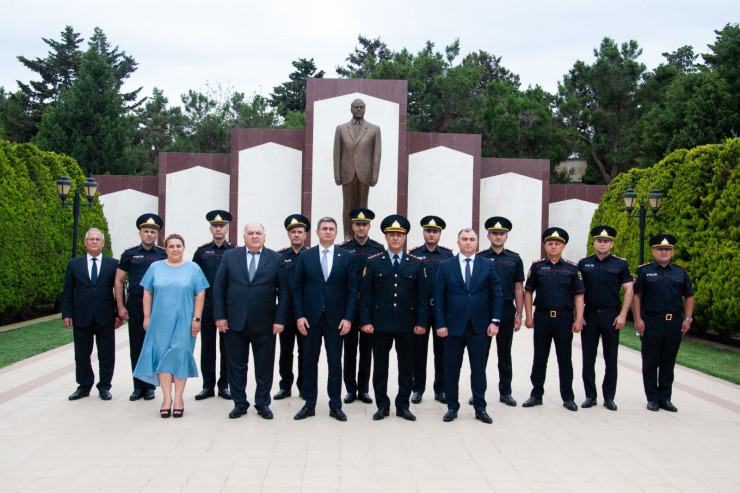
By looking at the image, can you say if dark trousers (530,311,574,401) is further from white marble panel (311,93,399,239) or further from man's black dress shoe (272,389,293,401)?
white marble panel (311,93,399,239)

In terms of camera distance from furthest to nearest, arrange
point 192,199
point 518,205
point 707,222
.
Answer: point 518,205, point 192,199, point 707,222

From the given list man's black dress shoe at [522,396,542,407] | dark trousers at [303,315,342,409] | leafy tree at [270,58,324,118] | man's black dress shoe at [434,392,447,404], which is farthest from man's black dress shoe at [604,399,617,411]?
leafy tree at [270,58,324,118]

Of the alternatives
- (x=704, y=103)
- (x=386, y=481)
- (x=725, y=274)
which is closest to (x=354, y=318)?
(x=386, y=481)

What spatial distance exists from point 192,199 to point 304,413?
13.7 m

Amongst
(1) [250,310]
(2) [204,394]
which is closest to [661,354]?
(1) [250,310]

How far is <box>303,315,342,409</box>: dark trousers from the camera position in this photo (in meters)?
5.75

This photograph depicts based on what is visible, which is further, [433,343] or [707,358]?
[707,358]

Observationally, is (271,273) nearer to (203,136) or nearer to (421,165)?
(421,165)

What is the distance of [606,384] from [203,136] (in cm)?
3050

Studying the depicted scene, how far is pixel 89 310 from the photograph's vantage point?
6316 mm

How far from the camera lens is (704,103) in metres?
23.4

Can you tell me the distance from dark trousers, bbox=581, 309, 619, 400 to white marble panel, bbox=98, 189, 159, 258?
1519cm

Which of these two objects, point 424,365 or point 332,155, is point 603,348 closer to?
point 424,365

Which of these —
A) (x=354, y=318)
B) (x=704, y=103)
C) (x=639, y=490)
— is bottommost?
(x=639, y=490)
